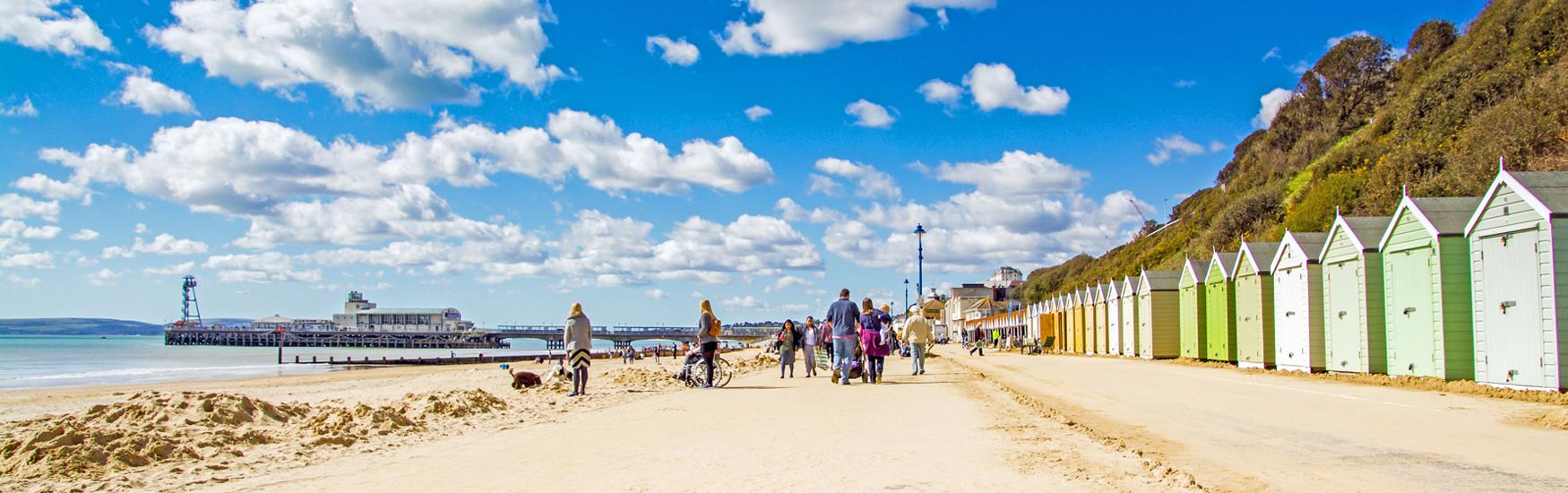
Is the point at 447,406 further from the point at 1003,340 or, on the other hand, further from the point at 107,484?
the point at 1003,340

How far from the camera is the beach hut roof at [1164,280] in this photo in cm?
3609

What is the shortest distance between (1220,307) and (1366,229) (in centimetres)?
976

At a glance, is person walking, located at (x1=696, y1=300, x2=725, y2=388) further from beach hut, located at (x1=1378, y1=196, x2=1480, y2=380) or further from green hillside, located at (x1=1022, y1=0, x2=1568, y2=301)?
green hillside, located at (x1=1022, y1=0, x2=1568, y2=301)

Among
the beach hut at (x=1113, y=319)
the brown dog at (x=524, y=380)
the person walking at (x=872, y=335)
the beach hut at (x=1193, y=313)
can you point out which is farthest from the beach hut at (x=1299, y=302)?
the brown dog at (x=524, y=380)

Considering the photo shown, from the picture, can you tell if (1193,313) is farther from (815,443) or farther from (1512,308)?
(815,443)

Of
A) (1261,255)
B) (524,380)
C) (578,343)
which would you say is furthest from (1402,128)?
(578,343)

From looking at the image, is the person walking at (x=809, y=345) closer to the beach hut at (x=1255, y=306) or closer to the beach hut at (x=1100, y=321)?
the beach hut at (x=1255, y=306)

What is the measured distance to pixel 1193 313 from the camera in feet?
107

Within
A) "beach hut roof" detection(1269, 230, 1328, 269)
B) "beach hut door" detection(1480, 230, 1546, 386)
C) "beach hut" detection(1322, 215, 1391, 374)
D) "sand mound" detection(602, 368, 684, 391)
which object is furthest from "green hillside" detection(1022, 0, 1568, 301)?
"sand mound" detection(602, 368, 684, 391)

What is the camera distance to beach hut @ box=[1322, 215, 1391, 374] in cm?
1975

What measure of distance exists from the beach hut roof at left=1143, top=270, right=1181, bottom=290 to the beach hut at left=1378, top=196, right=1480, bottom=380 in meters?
16.6

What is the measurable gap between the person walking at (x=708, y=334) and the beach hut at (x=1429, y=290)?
12.1 meters

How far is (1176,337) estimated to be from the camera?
35.8 meters

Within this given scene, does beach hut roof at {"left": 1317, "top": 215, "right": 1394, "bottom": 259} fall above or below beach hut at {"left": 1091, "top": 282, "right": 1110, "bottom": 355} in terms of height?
above
